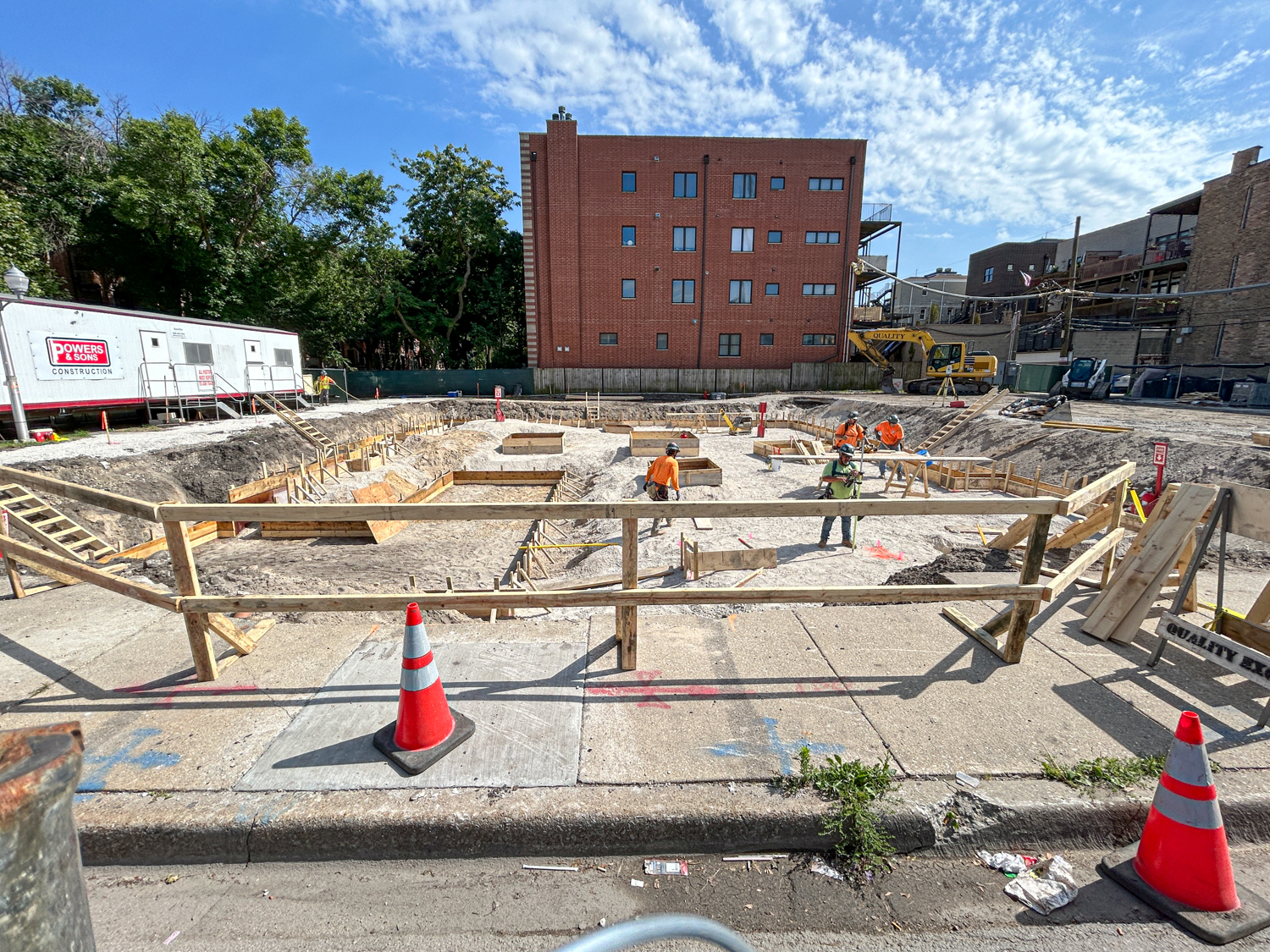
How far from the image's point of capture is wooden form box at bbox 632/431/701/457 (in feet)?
62.2

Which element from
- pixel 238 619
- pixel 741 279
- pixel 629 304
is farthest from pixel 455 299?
pixel 238 619

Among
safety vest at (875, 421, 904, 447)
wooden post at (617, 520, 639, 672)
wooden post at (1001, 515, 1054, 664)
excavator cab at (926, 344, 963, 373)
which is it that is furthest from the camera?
excavator cab at (926, 344, 963, 373)

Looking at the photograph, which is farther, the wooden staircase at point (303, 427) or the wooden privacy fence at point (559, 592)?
the wooden staircase at point (303, 427)

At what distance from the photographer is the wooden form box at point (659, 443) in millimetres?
18953

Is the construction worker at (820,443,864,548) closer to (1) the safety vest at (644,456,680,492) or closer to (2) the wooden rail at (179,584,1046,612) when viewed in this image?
(1) the safety vest at (644,456,680,492)

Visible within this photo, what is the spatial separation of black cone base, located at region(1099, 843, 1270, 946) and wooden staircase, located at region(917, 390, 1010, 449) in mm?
19679

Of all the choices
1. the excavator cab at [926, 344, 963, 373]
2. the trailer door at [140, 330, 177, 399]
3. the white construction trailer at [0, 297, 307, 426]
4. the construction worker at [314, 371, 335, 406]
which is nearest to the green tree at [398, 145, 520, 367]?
the construction worker at [314, 371, 335, 406]

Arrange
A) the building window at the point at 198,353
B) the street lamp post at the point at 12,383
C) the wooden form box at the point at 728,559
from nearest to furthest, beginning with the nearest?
the wooden form box at the point at 728,559
the street lamp post at the point at 12,383
the building window at the point at 198,353

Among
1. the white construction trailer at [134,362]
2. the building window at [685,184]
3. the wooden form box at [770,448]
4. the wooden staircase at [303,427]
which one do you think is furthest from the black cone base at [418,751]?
the building window at [685,184]

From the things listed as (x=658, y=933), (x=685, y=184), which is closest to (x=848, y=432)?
(x=658, y=933)

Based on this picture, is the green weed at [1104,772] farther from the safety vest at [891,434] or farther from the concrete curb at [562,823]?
the safety vest at [891,434]

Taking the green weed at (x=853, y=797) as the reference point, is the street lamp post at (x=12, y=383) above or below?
above

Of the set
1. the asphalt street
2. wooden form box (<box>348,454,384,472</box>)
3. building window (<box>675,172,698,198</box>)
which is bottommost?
wooden form box (<box>348,454,384,472</box>)

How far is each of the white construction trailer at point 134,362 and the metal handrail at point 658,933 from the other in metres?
19.3
